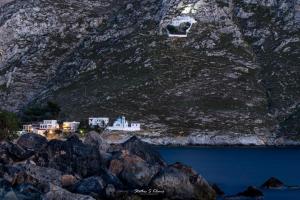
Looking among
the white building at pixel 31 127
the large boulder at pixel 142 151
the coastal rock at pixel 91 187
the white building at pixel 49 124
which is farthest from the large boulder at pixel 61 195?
the white building at pixel 49 124

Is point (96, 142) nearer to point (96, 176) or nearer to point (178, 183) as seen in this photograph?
point (96, 176)

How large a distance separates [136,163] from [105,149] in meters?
16.7

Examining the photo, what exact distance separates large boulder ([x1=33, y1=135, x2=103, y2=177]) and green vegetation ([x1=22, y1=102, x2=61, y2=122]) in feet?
263

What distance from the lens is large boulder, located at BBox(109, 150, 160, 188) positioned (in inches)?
3521

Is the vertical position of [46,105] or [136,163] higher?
[46,105]

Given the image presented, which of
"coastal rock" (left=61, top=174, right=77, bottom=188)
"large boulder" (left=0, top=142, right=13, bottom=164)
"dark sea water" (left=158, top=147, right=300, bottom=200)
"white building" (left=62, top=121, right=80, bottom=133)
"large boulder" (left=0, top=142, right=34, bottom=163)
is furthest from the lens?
"white building" (left=62, top=121, right=80, bottom=133)

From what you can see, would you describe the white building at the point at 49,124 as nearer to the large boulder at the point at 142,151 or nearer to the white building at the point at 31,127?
the white building at the point at 31,127

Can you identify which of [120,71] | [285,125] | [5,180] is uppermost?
[120,71]

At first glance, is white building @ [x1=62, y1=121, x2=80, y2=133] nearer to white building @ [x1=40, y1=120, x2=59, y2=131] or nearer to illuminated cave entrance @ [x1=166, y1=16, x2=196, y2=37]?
white building @ [x1=40, y1=120, x2=59, y2=131]

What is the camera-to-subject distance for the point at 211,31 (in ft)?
647

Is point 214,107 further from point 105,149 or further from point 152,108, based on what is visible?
point 105,149

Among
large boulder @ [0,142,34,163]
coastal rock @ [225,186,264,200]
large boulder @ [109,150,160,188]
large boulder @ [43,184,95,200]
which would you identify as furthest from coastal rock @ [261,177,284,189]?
large boulder @ [43,184,95,200]

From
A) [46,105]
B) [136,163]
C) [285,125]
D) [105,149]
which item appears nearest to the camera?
[136,163]

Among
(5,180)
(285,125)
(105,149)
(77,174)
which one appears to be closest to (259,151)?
(285,125)
